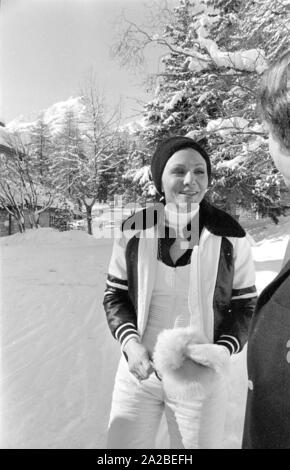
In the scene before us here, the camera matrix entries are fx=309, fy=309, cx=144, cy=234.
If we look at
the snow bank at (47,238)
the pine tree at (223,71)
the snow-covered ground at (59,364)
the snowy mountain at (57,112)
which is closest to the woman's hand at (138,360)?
the snow-covered ground at (59,364)

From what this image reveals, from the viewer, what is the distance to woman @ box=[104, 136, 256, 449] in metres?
1.23

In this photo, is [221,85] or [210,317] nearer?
[210,317]

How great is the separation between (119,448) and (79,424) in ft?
3.85

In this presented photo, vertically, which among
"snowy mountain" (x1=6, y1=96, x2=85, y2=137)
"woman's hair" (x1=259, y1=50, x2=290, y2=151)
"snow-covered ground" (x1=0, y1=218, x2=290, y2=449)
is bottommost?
"snow-covered ground" (x1=0, y1=218, x2=290, y2=449)

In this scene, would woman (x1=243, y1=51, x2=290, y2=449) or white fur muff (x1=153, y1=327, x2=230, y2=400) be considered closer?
woman (x1=243, y1=51, x2=290, y2=449)

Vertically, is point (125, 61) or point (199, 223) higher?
point (125, 61)

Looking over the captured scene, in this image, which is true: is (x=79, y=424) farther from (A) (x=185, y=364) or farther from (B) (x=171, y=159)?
(B) (x=171, y=159)

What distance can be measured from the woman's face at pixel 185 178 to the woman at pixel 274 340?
0.58 m

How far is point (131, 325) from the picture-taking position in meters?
1.36

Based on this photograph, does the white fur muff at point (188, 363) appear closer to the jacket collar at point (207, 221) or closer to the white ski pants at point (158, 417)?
the white ski pants at point (158, 417)

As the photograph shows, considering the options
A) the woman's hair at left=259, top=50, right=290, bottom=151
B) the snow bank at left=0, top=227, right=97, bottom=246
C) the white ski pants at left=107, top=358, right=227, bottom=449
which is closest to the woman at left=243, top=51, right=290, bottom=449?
the woman's hair at left=259, top=50, right=290, bottom=151

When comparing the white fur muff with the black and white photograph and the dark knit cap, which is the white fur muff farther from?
the dark knit cap

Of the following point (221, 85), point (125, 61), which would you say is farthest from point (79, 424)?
point (221, 85)

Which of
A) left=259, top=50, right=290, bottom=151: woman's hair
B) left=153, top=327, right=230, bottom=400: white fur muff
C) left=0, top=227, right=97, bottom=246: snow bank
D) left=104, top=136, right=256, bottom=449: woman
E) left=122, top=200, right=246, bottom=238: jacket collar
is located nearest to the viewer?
left=259, top=50, right=290, bottom=151: woman's hair
